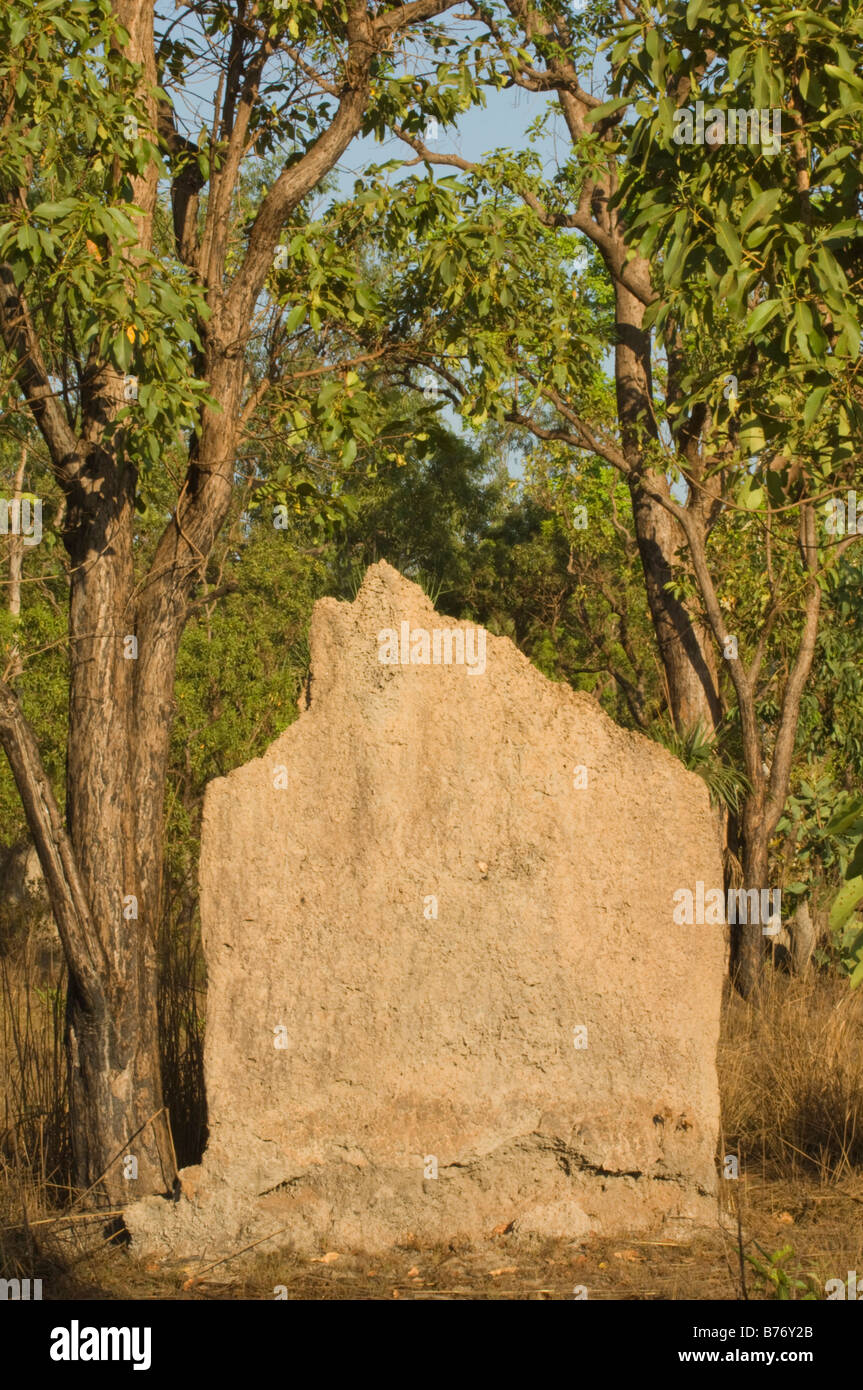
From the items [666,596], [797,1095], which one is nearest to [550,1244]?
[797,1095]

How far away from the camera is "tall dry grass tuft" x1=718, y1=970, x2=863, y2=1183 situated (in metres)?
5.77

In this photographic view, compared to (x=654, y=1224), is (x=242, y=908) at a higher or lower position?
higher

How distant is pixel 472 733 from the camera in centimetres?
509

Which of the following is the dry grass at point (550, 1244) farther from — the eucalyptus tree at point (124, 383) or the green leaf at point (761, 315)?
the green leaf at point (761, 315)

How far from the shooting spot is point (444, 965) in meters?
4.96

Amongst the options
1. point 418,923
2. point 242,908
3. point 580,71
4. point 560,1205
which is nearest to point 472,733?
point 418,923

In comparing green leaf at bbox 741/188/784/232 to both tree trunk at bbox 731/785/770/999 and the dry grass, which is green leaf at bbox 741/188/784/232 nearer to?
the dry grass

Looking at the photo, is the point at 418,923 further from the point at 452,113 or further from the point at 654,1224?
the point at 452,113

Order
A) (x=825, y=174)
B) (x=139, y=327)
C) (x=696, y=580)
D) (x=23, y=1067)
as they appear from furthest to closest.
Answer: (x=696, y=580) → (x=23, y=1067) → (x=139, y=327) → (x=825, y=174)

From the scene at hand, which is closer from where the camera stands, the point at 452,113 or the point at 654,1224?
the point at 654,1224

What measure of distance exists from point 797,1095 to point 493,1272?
2.04 m

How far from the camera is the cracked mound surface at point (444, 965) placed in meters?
4.82

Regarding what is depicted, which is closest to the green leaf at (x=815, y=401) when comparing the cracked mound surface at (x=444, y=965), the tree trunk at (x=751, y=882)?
the cracked mound surface at (x=444, y=965)

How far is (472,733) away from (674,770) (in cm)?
79
